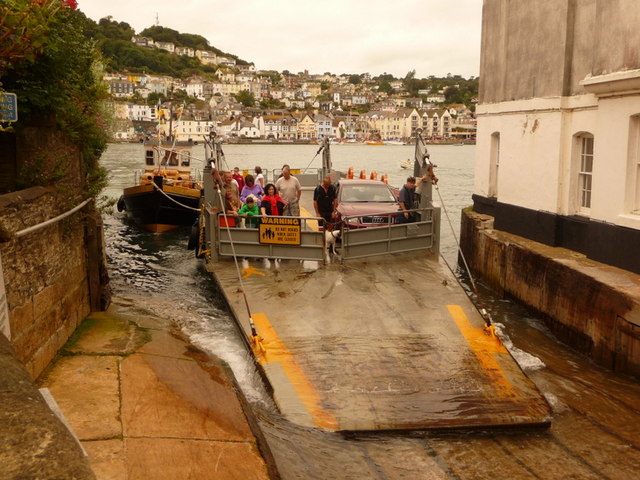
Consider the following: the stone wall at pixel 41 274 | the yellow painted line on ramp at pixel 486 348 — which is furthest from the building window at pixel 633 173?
the stone wall at pixel 41 274

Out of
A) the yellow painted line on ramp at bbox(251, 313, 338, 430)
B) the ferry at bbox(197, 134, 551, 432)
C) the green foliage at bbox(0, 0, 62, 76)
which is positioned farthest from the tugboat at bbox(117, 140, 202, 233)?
the green foliage at bbox(0, 0, 62, 76)

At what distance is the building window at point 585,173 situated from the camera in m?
14.4

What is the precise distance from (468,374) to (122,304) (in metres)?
7.20

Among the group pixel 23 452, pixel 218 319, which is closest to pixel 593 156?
pixel 218 319

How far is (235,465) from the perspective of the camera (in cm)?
621

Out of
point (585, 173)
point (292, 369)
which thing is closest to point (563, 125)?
point (585, 173)

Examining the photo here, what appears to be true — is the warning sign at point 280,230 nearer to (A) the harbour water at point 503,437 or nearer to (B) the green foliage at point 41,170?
(A) the harbour water at point 503,437

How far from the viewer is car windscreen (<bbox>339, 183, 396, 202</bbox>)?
1719 centimetres

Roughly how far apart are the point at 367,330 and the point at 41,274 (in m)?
4.89

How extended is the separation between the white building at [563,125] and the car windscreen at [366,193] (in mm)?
2934

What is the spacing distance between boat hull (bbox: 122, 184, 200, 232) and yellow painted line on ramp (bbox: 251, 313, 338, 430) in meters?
18.4

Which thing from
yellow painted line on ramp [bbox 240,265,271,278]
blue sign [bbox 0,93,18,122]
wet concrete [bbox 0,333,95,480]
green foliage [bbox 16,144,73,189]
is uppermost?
blue sign [bbox 0,93,18,122]

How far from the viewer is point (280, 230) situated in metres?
13.6

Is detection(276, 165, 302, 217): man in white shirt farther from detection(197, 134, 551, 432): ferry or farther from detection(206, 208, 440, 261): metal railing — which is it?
detection(206, 208, 440, 261): metal railing
